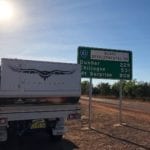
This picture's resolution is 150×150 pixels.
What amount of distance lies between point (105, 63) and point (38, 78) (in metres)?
6.41

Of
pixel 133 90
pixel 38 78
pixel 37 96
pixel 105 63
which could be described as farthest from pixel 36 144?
pixel 133 90

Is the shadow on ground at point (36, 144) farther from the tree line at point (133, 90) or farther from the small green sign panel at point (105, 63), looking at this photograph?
the tree line at point (133, 90)

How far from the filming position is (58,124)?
12.5 meters

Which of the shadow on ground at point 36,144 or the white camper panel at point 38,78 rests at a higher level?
the white camper panel at point 38,78

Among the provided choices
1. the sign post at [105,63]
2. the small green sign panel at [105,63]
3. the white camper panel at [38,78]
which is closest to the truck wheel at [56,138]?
the white camper panel at [38,78]

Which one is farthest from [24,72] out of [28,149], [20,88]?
[28,149]

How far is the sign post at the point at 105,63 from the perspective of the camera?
17103mm

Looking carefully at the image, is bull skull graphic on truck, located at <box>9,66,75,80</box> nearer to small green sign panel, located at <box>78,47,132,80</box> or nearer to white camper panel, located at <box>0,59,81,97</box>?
white camper panel, located at <box>0,59,81,97</box>

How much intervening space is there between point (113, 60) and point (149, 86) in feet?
179

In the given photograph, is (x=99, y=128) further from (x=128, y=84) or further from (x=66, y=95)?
(x=128, y=84)

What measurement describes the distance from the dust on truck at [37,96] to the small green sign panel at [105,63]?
4.40 m

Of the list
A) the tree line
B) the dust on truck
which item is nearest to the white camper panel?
the dust on truck

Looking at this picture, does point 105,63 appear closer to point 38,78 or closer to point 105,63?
point 105,63

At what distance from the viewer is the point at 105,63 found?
58.4 feet
